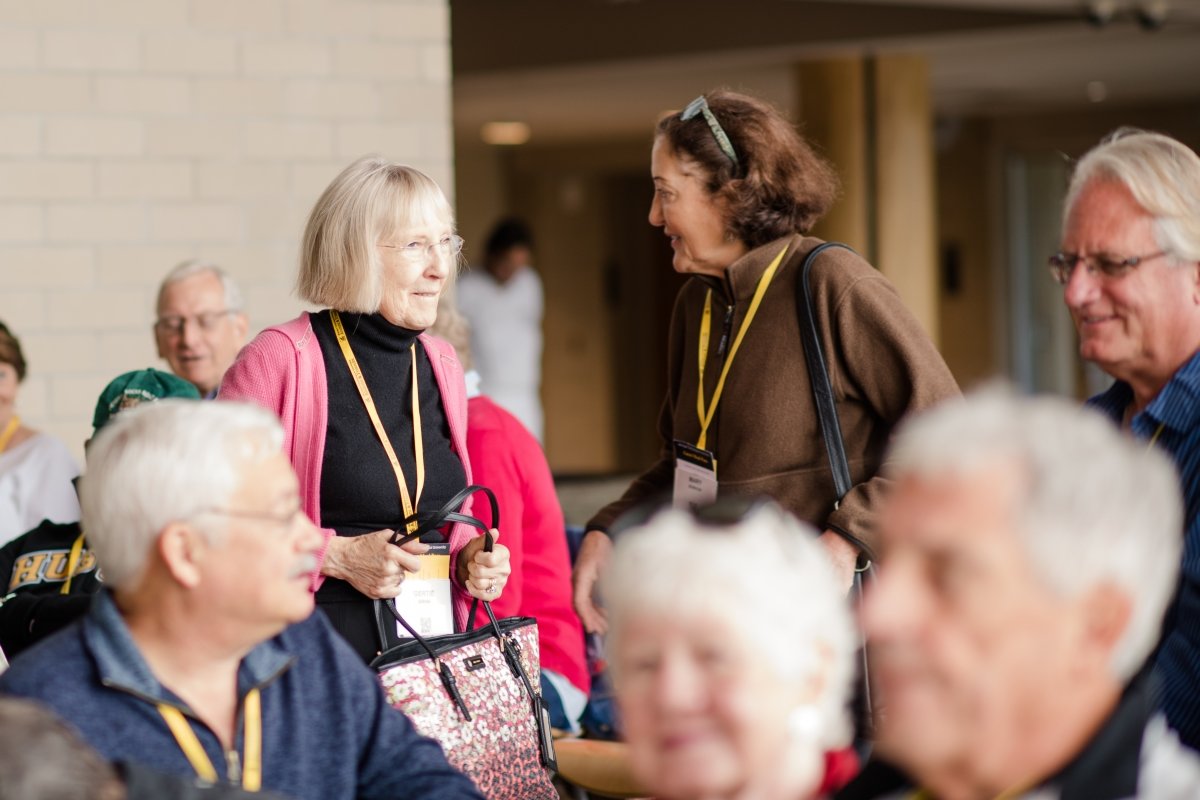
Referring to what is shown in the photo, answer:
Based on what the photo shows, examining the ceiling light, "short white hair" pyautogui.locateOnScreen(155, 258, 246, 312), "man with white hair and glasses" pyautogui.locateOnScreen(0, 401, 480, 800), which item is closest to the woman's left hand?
"man with white hair and glasses" pyautogui.locateOnScreen(0, 401, 480, 800)

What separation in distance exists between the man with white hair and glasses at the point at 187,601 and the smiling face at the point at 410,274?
0.75 meters

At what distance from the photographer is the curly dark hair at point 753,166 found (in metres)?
2.66

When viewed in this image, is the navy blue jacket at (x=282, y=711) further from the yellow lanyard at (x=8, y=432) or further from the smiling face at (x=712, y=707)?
the yellow lanyard at (x=8, y=432)

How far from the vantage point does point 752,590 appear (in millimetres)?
1349

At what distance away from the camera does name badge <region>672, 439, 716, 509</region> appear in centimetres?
271

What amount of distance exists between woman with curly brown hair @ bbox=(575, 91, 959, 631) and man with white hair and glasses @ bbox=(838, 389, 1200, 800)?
113cm

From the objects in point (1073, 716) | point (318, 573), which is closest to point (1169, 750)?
point (1073, 716)

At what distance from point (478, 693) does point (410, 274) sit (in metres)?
0.71

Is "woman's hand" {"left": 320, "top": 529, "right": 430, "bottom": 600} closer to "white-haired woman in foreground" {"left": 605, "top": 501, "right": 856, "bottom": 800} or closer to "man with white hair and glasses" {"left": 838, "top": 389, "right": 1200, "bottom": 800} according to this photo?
"white-haired woman in foreground" {"left": 605, "top": 501, "right": 856, "bottom": 800}

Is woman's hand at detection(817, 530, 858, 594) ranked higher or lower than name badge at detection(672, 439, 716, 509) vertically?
lower

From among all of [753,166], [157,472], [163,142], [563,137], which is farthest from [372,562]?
[563,137]

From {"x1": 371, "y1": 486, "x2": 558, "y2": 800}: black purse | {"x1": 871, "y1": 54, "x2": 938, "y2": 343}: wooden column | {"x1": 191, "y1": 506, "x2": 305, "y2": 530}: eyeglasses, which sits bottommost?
{"x1": 371, "y1": 486, "x2": 558, "y2": 800}: black purse

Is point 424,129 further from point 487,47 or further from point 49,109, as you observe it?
point 487,47

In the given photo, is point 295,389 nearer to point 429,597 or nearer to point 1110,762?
point 429,597
